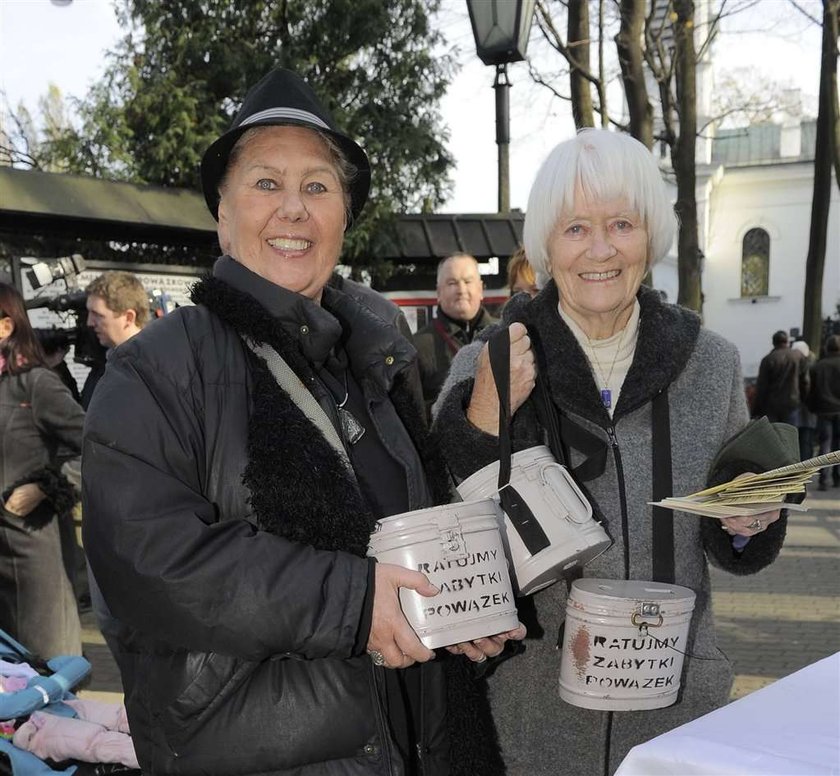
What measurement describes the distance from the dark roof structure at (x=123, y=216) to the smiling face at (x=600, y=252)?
17.8 ft

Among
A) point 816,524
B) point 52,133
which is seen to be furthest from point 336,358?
point 52,133

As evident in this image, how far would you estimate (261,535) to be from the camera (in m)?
1.47

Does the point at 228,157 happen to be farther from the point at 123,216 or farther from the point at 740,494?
the point at 123,216

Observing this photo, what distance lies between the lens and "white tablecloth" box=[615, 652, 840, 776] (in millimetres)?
971

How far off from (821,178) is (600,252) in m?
14.1

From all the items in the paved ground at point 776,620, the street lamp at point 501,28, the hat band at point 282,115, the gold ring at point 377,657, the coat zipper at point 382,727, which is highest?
the street lamp at point 501,28

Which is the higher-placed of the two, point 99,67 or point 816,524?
point 99,67

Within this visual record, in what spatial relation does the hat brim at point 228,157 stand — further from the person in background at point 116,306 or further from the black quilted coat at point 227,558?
the person in background at point 116,306

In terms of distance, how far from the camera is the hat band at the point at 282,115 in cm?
183

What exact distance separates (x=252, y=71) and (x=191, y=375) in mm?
12329

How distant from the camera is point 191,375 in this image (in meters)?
1.54

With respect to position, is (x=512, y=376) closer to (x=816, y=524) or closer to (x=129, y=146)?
(x=816, y=524)

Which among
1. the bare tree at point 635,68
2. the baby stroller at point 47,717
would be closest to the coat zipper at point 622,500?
the baby stroller at point 47,717

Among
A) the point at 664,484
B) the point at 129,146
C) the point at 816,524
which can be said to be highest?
the point at 129,146
